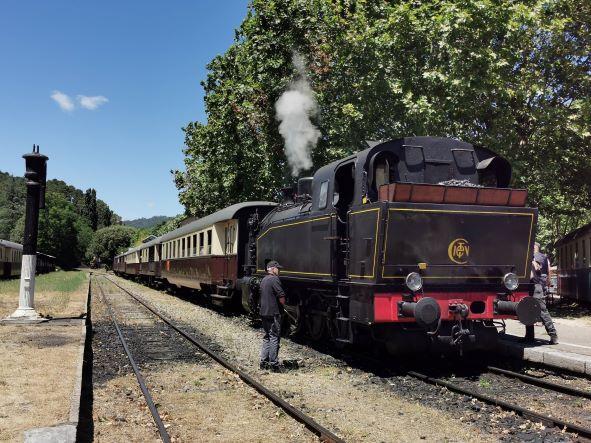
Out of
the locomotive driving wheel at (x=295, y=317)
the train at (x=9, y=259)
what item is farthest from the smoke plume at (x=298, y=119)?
the train at (x=9, y=259)

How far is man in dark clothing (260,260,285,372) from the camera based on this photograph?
8.41 m

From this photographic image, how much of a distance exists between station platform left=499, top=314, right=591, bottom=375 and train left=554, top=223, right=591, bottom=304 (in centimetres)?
717

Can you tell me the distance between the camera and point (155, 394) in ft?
22.8

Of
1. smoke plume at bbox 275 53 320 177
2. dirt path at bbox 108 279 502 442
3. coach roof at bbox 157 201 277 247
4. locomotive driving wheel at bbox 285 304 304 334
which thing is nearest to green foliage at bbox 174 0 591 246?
smoke plume at bbox 275 53 320 177

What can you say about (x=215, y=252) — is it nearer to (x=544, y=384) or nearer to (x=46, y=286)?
(x=544, y=384)

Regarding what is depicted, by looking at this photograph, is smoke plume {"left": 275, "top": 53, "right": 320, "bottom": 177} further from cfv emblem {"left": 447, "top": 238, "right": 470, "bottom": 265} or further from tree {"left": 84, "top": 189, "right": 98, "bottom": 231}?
tree {"left": 84, "top": 189, "right": 98, "bottom": 231}

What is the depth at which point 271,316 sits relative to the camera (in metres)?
8.53

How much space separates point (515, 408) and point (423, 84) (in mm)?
12324

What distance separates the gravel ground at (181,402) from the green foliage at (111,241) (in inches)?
4163

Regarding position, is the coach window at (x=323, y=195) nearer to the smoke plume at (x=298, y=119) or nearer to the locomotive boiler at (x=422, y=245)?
the locomotive boiler at (x=422, y=245)

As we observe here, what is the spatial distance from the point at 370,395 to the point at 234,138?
57.3ft

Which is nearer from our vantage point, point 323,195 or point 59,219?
point 323,195

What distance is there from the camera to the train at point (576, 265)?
59.6 ft

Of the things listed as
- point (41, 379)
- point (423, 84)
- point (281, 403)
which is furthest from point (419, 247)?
point (423, 84)
